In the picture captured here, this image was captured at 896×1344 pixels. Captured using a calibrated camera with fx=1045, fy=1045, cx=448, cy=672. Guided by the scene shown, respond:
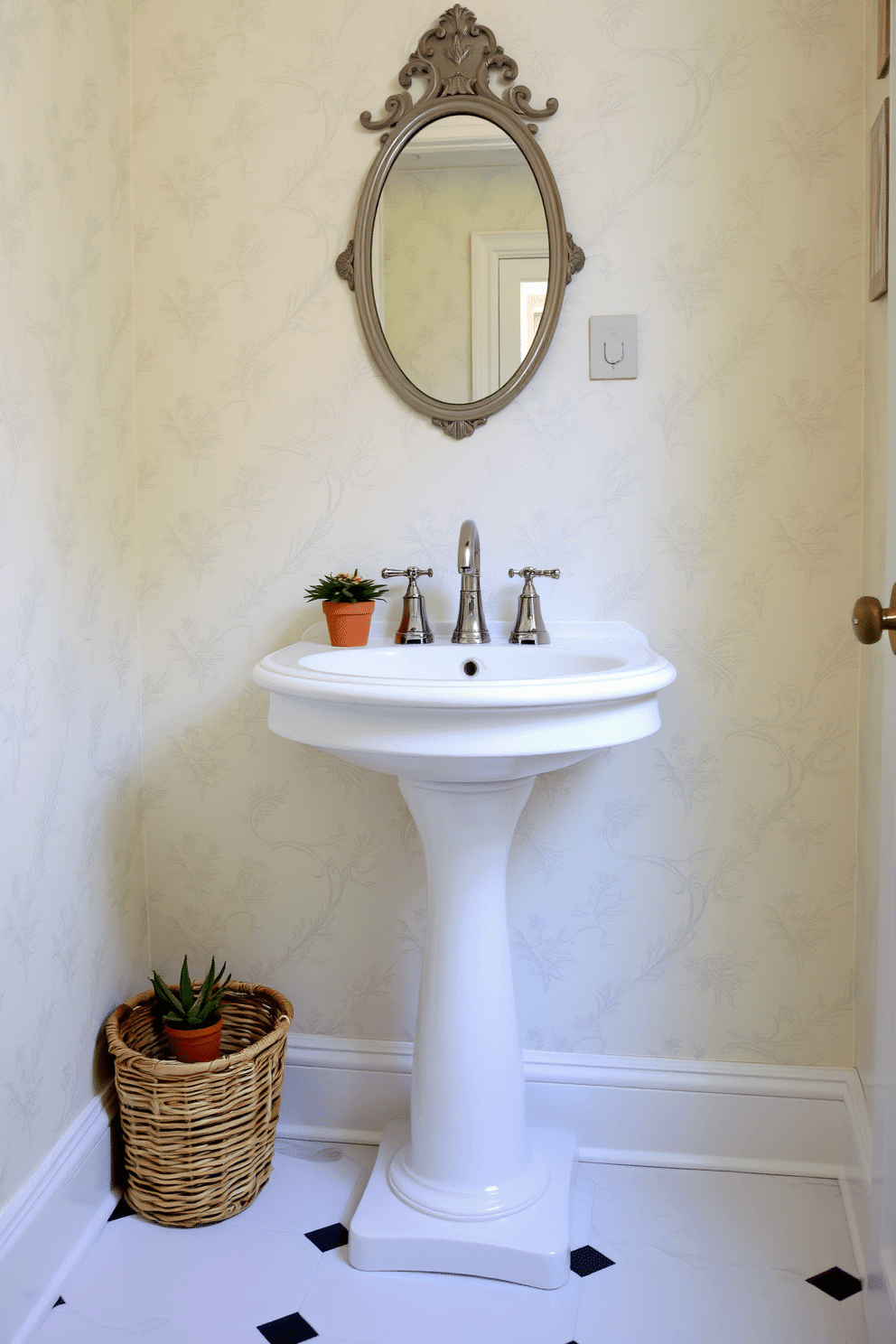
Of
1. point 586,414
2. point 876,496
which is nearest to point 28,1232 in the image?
point 586,414

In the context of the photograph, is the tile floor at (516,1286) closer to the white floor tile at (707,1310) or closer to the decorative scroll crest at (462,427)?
the white floor tile at (707,1310)

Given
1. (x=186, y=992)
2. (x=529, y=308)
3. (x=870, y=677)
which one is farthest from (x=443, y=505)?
(x=186, y=992)

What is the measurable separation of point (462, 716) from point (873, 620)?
0.47 meters

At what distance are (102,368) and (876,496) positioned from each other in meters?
1.17

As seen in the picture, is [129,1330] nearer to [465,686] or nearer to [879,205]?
[465,686]

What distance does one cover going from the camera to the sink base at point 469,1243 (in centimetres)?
139

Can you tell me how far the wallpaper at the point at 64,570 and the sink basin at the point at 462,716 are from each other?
341mm

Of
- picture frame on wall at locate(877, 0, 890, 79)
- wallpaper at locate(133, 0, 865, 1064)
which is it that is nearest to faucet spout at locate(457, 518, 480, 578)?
wallpaper at locate(133, 0, 865, 1064)

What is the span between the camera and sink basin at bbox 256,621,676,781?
1.18 metres

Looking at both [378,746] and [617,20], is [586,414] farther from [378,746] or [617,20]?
[378,746]

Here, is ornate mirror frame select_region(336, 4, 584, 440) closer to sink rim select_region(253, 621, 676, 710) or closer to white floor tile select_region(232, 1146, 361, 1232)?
sink rim select_region(253, 621, 676, 710)

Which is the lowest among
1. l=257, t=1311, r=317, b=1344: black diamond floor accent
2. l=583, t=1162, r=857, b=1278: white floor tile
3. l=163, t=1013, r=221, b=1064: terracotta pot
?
l=583, t=1162, r=857, b=1278: white floor tile

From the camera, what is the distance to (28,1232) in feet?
4.37

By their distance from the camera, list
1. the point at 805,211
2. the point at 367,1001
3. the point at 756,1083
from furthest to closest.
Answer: the point at 367,1001 < the point at 756,1083 < the point at 805,211
